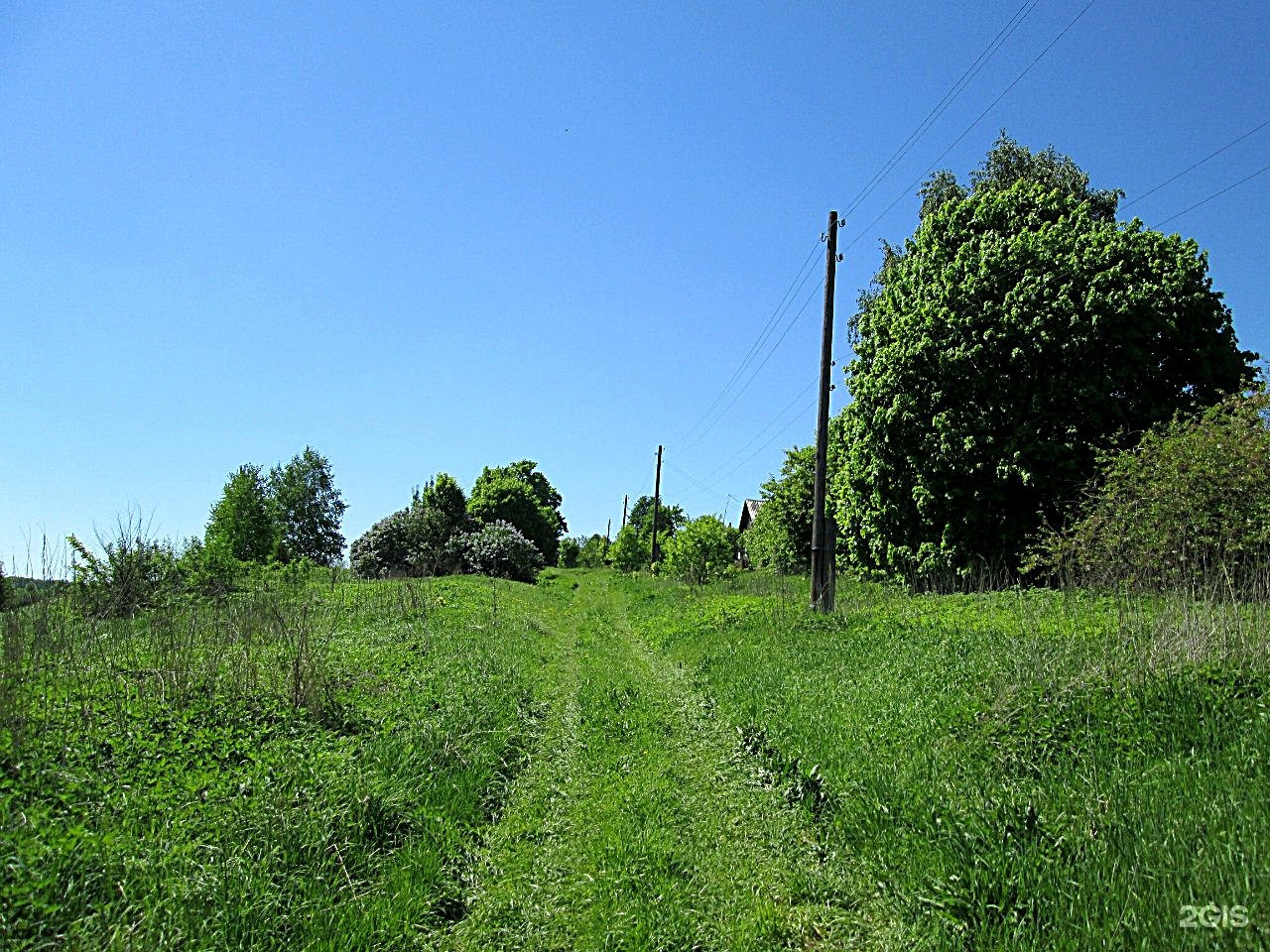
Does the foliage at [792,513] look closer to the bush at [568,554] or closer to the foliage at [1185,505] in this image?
the foliage at [1185,505]

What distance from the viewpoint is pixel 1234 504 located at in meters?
12.7

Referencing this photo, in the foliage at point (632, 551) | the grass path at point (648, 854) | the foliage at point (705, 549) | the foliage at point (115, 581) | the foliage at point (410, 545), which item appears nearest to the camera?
the grass path at point (648, 854)

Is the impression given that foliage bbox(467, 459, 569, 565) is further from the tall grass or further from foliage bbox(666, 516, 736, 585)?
the tall grass

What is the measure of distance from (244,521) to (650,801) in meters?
64.4

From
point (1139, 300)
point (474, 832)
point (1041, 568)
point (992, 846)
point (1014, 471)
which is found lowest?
point (474, 832)

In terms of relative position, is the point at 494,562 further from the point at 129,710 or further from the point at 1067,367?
the point at 129,710

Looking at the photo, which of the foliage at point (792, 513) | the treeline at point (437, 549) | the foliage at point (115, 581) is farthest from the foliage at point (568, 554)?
the foliage at point (115, 581)

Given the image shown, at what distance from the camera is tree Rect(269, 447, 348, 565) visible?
A: 71500 millimetres

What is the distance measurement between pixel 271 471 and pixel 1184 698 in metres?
78.2

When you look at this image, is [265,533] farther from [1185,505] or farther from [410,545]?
[1185,505]

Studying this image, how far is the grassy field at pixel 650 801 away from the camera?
3.85m

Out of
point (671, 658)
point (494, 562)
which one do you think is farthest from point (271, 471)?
point (671, 658)

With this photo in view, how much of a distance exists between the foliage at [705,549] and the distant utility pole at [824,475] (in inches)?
519
